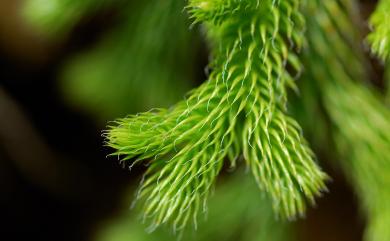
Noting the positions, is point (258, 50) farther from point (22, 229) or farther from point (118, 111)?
point (22, 229)

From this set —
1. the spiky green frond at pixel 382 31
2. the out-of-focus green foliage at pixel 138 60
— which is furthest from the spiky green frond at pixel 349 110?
the out-of-focus green foliage at pixel 138 60

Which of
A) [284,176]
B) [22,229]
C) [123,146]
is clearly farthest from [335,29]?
[22,229]

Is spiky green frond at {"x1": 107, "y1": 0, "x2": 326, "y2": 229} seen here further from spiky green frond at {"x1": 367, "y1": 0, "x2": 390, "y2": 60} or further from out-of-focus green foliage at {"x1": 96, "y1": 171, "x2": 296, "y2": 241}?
out-of-focus green foliage at {"x1": 96, "y1": 171, "x2": 296, "y2": 241}

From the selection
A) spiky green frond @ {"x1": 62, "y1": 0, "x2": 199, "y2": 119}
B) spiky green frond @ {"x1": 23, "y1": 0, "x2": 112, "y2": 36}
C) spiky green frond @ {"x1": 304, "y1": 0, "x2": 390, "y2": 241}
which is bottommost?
spiky green frond @ {"x1": 304, "y1": 0, "x2": 390, "y2": 241}

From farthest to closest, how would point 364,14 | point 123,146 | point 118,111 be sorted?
point 118,111 < point 364,14 < point 123,146

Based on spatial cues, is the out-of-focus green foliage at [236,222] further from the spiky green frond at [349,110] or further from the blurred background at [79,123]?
the spiky green frond at [349,110]

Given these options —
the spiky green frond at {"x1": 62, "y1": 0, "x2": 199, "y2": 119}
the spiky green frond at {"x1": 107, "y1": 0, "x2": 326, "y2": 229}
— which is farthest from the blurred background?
the spiky green frond at {"x1": 107, "y1": 0, "x2": 326, "y2": 229}

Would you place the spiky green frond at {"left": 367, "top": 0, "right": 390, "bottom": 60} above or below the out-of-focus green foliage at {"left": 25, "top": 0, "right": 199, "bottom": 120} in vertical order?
below
